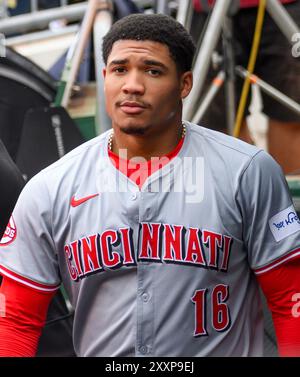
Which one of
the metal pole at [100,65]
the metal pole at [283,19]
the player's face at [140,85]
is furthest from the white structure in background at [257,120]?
the player's face at [140,85]

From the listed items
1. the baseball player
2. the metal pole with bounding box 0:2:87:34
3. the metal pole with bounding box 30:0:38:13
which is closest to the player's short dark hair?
the baseball player

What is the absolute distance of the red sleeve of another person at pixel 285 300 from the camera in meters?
2.14

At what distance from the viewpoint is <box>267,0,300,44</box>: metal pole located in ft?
9.63

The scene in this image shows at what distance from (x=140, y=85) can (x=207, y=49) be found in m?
0.84

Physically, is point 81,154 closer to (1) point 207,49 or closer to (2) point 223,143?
(2) point 223,143

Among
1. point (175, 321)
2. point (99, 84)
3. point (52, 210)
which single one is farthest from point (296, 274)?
point (99, 84)

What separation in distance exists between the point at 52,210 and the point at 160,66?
0.43 meters

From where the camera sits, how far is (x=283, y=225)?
2.19 meters

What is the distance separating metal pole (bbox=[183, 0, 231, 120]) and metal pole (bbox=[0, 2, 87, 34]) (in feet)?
2.45

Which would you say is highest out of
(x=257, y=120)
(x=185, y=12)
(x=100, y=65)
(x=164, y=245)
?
(x=185, y=12)

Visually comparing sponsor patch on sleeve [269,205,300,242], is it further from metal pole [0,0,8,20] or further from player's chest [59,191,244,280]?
metal pole [0,0,8,20]

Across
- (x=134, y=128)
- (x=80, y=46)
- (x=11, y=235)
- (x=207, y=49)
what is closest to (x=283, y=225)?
(x=134, y=128)

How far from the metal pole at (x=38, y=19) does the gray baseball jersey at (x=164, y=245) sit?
1.37 m
